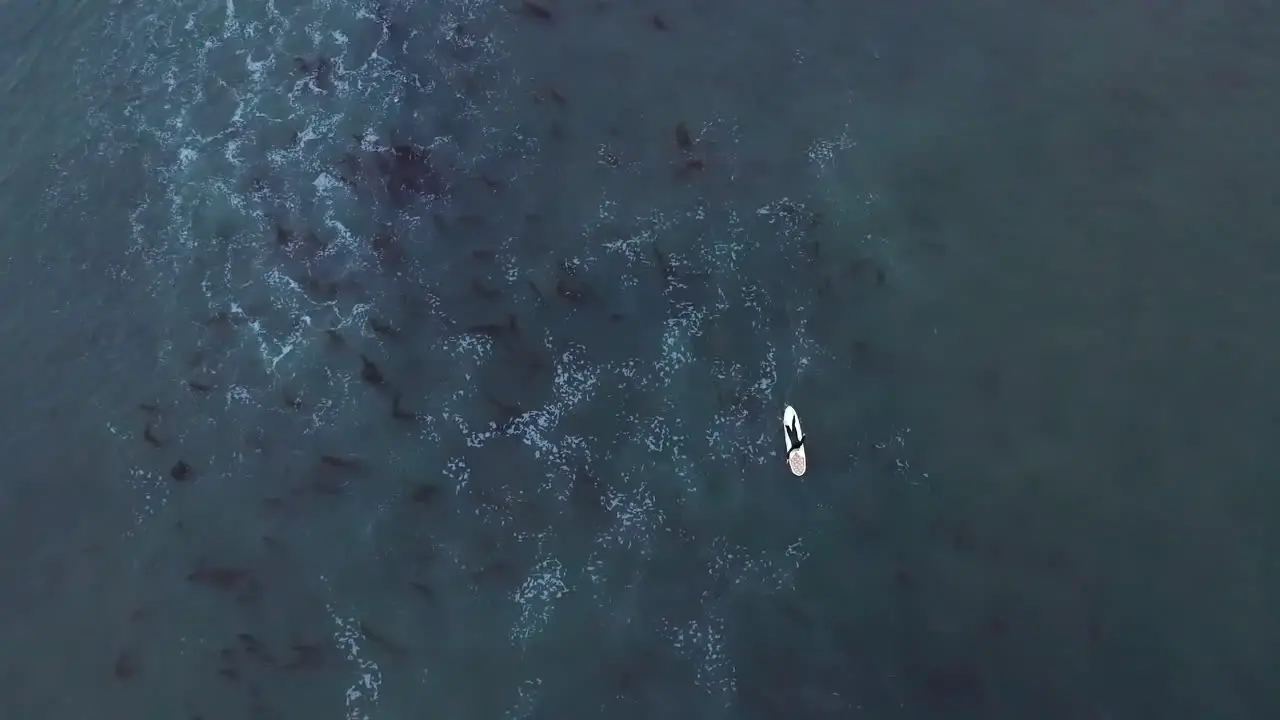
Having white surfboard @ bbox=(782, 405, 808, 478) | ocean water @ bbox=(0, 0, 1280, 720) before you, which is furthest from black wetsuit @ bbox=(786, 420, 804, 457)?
ocean water @ bbox=(0, 0, 1280, 720)

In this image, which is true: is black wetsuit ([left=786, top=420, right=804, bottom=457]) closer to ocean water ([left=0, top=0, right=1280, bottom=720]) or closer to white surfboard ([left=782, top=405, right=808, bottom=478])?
white surfboard ([left=782, top=405, right=808, bottom=478])

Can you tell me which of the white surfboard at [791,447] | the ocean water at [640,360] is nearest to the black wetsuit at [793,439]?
the white surfboard at [791,447]

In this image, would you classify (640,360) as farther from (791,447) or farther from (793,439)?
(791,447)

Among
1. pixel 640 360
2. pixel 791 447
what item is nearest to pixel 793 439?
pixel 791 447

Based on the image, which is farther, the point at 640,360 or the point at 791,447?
the point at 640,360

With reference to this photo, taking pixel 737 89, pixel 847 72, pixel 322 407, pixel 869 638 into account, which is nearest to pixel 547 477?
pixel 322 407

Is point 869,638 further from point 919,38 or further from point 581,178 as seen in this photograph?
point 919,38
